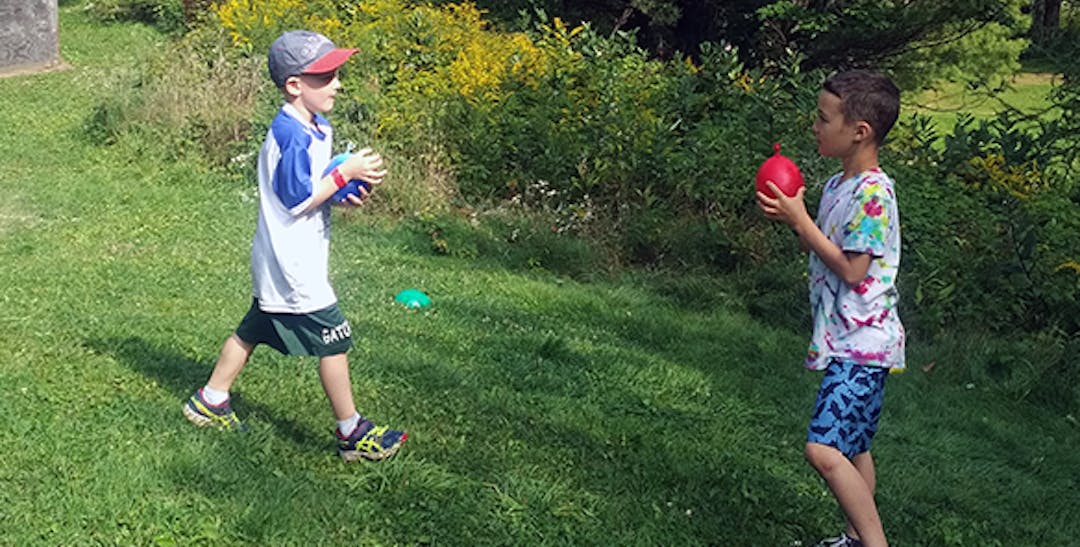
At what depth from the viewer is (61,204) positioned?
10.1 metres

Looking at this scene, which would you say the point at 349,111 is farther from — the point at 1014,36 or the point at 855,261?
the point at 1014,36

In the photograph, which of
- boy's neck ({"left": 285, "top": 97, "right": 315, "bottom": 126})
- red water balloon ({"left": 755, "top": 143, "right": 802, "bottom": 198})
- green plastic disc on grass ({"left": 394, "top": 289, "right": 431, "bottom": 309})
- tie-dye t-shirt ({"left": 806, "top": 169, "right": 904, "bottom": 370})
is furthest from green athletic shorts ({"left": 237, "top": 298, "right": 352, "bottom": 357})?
green plastic disc on grass ({"left": 394, "top": 289, "right": 431, "bottom": 309})

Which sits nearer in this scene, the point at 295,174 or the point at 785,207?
the point at 785,207

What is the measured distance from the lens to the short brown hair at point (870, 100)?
407 centimetres

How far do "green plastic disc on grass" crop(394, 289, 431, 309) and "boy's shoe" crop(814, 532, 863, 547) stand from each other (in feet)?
12.0

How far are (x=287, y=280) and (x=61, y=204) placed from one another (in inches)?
246

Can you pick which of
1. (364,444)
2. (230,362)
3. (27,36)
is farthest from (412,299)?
(27,36)

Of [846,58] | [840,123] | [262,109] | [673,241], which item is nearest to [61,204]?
[262,109]

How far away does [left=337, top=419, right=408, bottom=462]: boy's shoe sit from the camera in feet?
15.7

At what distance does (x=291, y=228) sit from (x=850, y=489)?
2.22 m

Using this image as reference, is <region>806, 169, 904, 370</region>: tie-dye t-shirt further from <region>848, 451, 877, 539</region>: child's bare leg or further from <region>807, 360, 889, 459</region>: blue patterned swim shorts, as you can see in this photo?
<region>848, 451, 877, 539</region>: child's bare leg

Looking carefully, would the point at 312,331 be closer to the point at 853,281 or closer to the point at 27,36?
the point at 853,281

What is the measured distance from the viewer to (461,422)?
17.8ft

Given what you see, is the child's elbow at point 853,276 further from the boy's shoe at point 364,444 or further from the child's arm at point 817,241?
the boy's shoe at point 364,444
